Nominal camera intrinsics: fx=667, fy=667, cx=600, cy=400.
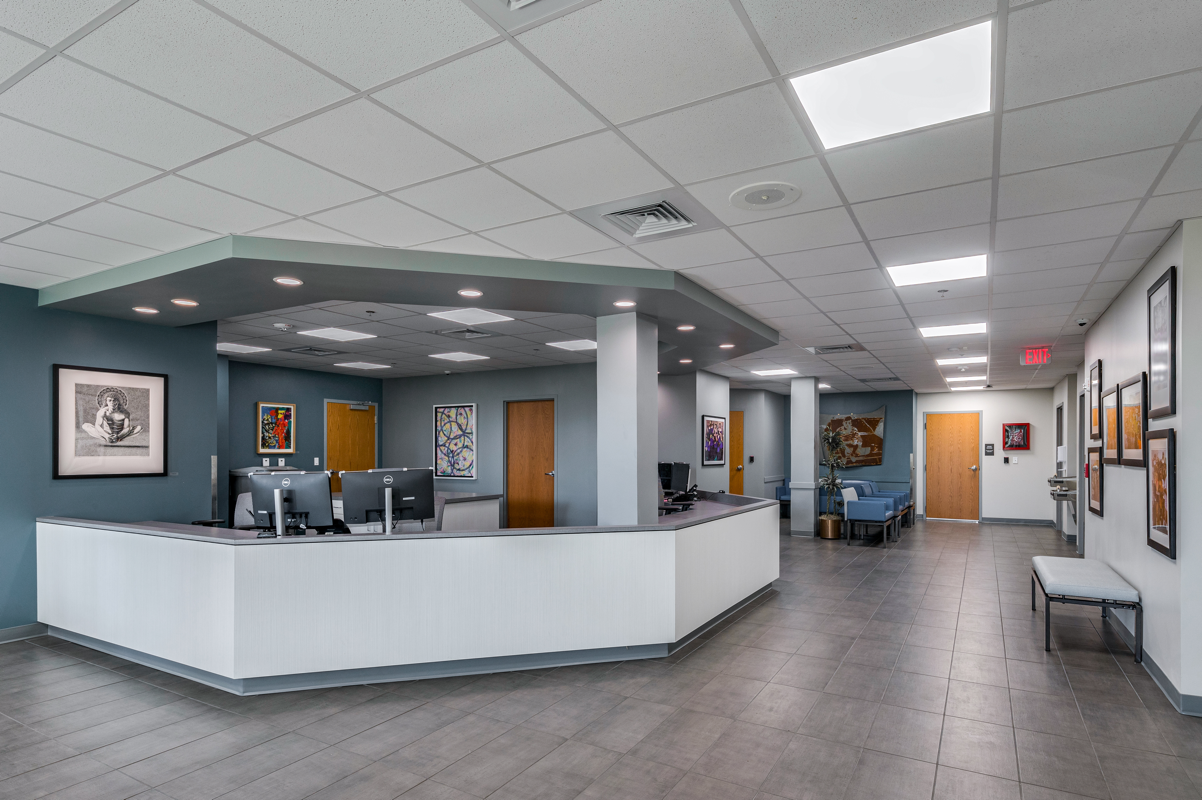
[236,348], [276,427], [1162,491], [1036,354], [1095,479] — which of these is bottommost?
[1095,479]

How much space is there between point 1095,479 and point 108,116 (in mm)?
7406

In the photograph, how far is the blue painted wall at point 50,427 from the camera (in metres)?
4.95

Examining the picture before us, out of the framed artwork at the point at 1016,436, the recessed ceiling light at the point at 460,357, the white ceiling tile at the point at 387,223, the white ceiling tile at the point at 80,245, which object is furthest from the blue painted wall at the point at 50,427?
the framed artwork at the point at 1016,436

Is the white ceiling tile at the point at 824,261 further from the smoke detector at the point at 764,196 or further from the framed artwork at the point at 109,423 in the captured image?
the framed artwork at the point at 109,423

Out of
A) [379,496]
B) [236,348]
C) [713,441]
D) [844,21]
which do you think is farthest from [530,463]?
[844,21]

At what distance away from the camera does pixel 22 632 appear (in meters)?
4.98

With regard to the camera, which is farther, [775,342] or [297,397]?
[297,397]

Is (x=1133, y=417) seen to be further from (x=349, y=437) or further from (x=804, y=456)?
(x=349, y=437)

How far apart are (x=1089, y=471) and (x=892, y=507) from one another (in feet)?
14.0

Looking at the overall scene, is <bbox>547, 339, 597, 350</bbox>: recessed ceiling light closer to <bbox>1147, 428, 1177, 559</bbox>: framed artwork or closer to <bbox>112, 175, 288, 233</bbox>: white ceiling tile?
<bbox>112, 175, 288, 233</bbox>: white ceiling tile

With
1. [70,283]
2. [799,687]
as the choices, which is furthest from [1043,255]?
[70,283]

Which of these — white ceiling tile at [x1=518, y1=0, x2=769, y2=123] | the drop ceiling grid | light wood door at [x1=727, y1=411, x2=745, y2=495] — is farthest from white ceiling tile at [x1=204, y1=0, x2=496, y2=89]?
light wood door at [x1=727, y1=411, x2=745, y2=495]

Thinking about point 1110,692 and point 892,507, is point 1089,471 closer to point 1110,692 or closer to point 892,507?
point 1110,692

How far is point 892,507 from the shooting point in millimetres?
10562
